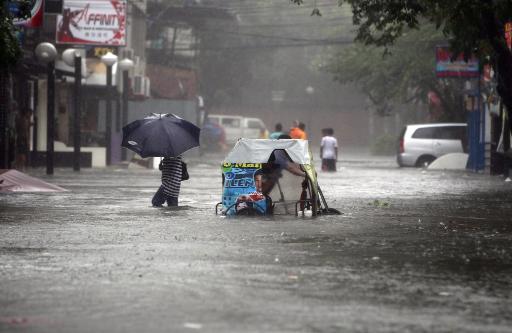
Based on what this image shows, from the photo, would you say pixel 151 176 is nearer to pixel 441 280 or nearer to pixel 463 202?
pixel 463 202

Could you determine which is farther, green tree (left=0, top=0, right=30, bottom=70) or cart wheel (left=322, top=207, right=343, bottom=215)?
cart wheel (left=322, top=207, right=343, bottom=215)

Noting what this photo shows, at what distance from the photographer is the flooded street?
822cm

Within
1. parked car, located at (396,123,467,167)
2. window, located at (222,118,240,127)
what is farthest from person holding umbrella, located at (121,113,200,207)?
window, located at (222,118,240,127)

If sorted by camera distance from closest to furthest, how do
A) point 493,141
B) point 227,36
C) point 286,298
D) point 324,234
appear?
1. point 286,298
2. point 324,234
3. point 493,141
4. point 227,36

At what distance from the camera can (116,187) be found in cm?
2594

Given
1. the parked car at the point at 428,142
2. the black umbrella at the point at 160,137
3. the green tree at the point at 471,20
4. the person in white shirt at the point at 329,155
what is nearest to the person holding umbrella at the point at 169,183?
the black umbrella at the point at 160,137

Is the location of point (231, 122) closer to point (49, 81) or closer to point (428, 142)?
point (428, 142)

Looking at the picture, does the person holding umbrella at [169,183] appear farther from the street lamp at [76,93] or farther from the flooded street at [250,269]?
the street lamp at [76,93]

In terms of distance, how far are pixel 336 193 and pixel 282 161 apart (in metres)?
6.50

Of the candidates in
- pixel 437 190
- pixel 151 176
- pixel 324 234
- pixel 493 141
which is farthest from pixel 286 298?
pixel 493 141

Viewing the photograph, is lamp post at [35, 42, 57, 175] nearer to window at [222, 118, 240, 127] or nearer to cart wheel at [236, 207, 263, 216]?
cart wheel at [236, 207, 263, 216]

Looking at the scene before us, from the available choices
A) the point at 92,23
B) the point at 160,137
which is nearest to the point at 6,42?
the point at 160,137

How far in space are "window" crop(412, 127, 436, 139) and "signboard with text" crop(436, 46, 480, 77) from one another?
171 inches

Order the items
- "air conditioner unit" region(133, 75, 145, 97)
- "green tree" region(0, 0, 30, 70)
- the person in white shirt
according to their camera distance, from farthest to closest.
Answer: "air conditioner unit" region(133, 75, 145, 97) < the person in white shirt < "green tree" region(0, 0, 30, 70)
